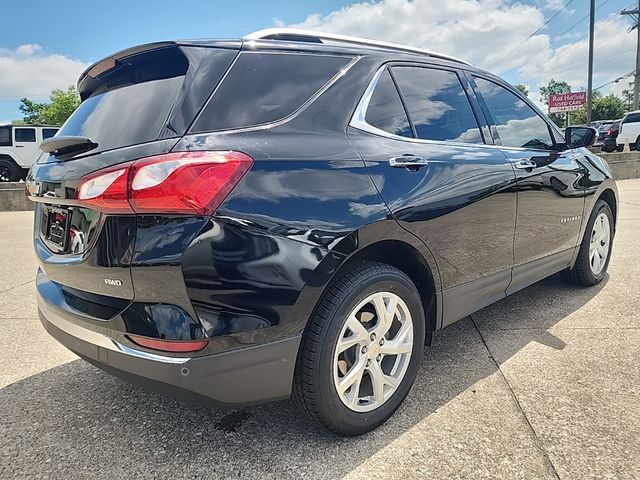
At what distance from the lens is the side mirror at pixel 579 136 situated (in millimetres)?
3842

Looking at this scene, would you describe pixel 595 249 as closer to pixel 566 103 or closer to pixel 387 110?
pixel 387 110

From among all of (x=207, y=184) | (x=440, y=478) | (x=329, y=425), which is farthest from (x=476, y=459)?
(x=207, y=184)

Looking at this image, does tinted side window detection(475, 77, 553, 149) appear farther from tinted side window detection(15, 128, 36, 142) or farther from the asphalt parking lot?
tinted side window detection(15, 128, 36, 142)

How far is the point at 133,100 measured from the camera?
2.09 metres

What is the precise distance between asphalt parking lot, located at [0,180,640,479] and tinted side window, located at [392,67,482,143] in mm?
1325

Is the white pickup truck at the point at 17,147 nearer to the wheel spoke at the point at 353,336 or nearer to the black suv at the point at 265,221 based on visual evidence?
the black suv at the point at 265,221

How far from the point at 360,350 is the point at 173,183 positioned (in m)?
1.06

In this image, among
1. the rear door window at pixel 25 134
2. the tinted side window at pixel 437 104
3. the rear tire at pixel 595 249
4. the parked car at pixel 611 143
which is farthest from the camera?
the parked car at pixel 611 143

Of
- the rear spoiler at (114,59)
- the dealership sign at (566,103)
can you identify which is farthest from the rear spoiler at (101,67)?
the dealership sign at (566,103)

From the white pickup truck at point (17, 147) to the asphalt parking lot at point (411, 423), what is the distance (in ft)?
53.8

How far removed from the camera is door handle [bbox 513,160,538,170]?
3102 millimetres

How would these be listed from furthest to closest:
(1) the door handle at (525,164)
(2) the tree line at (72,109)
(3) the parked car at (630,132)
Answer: (2) the tree line at (72,109), (3) the parked car at (630,132), (1) the door handle at (525,164)

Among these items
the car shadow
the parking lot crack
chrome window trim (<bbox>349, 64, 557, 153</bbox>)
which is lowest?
the car shadow

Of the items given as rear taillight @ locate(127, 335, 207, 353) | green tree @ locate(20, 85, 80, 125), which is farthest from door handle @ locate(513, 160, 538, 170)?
green tree @ locate(20, 85, 80, 125)
